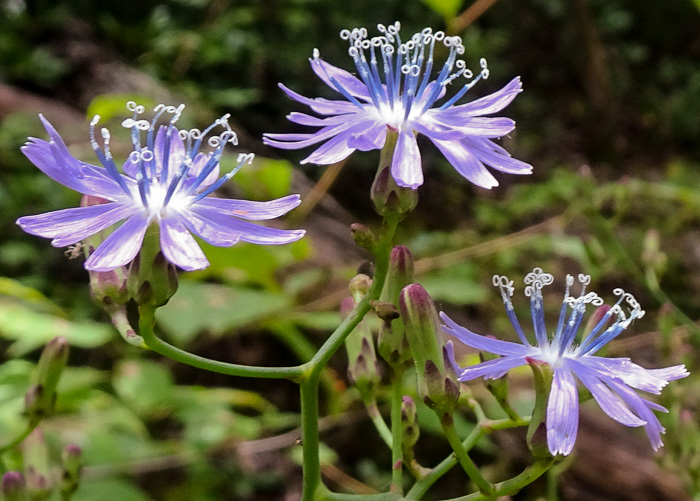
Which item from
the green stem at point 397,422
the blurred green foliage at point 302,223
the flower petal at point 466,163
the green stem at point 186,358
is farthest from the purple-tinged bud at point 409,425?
the blurred green foliage at point 302,223

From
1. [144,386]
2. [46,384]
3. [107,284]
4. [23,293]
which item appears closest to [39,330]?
[23,293]

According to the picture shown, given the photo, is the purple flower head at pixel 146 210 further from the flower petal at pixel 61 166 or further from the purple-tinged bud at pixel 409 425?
the purple-tinged bud at pixel 409 425

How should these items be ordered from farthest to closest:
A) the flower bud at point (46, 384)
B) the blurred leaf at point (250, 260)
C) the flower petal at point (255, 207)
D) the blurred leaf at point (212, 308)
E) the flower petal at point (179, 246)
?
the blurred leaf at point (250, 260)
the blurred leaf at point (212, 308)
the flower bud at point (46, 384)
the flower petal at point (255, 207)
the flower petal at point (179, 246)

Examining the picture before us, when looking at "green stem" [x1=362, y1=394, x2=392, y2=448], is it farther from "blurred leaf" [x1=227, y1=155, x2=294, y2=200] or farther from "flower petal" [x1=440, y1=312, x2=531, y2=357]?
"blurred leaf" [x1=227, y1=155, x2=294, y2=200]

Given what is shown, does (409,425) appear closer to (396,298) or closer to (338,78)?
(396,298)

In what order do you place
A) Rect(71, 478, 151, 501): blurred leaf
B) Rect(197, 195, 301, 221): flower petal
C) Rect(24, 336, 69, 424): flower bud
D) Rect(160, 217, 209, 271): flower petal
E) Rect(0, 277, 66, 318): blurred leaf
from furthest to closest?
Rect(0, 277, 66, 318): blurred leaf, Rect(71, 478, 151, 501): blurred leaf, Rect(24, 336, 69, 424): flower bud, Rect(197, 195, 301, 221): flower petal, Rect(160, 217, 209, 271): flower petal

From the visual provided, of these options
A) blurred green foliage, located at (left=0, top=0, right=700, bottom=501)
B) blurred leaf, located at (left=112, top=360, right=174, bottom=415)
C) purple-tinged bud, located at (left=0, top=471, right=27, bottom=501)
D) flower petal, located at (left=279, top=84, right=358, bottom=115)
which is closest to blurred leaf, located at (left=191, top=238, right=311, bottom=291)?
blurred green foliage, located at (left=0, top=0, right=700, bottom=501)
